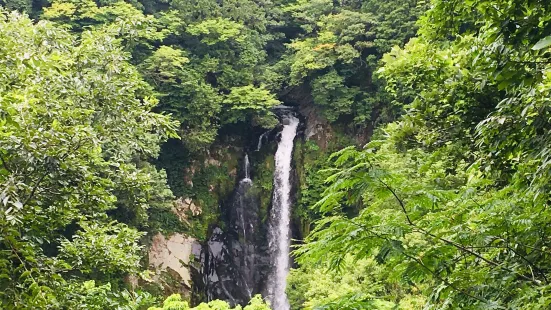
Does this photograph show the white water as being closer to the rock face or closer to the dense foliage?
the rock face

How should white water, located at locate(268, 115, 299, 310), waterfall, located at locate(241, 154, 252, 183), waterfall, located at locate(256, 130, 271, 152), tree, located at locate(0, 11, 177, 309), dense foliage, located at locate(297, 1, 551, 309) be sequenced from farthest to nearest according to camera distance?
waterfall, located at locate(256, 130, 271, 152) < waterfall, located at locate(241, 154, 252, 183) < white water, located at locate(268, 115, 299, 310) < tree, located at locate(0, 11, 177, 309) < dense foliage, located at locate(297, 1, 551, 309)

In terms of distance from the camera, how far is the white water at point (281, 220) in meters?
15.1

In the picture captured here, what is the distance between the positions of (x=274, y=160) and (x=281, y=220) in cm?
270

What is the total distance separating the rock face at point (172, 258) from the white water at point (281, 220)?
2.91 meters

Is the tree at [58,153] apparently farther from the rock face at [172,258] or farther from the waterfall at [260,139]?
the waterfall at [260,139]

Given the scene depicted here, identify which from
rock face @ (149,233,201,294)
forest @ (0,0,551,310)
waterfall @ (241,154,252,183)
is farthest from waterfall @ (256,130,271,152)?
rock face @ (149,233,201,294)

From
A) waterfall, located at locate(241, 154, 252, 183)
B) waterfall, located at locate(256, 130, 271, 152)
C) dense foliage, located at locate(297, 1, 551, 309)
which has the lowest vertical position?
dense foliage, located at locate(297, 1, 551, 309)

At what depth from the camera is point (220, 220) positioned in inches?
643

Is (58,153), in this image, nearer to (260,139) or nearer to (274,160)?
(274,160)

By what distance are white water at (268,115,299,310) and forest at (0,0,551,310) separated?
86 mm

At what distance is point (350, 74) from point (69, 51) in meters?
13.1

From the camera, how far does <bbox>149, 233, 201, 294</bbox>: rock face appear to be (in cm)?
1357

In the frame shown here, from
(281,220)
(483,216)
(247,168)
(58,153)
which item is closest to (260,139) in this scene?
(247,168)

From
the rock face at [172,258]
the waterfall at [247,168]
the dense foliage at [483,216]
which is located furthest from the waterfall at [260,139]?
the dense foliage at [483,216]
